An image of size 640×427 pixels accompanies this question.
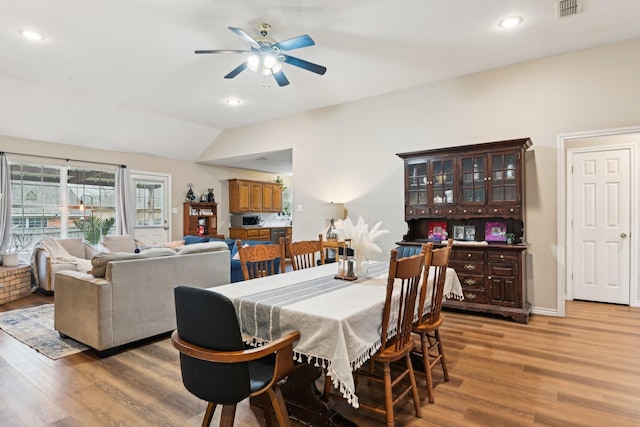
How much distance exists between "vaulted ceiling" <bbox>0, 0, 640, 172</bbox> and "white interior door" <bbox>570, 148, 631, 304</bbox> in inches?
68.1

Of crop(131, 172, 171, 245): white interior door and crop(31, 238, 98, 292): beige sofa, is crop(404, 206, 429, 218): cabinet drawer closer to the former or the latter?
crop(31, 238, 98, 292): beige sofa

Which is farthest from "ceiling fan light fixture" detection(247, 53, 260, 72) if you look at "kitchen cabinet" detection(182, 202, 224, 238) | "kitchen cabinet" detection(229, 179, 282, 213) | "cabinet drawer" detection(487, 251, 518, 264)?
"kitchen cabinet" detection(229, 179, 282, 213)

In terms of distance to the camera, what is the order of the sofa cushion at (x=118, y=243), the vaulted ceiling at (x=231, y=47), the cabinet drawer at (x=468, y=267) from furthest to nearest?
the sofa cushion at (x=118, y=243)
the cabinet drawer at (x=468, y=267)
the vaulted ceiling at (x=231, y=47)

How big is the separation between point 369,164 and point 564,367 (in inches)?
141

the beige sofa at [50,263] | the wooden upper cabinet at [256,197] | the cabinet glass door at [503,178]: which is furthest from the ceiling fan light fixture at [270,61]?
the wooden upper cabinet at [256,197]

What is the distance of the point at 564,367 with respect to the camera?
2701 millimetres

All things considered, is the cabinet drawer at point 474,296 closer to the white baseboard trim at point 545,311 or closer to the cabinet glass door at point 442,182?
the white baseboard trim at point 545,311

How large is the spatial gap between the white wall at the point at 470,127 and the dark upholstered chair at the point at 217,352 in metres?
3.85

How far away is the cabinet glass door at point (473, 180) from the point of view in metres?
4.17

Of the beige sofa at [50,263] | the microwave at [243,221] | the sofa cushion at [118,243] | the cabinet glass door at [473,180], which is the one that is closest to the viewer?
the cabinet glass door at [473,180]

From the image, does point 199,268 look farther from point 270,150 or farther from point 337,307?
point 270,150

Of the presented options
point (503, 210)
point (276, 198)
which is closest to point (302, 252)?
point (503, 210)

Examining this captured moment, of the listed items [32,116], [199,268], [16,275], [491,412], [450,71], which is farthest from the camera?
[32,116]

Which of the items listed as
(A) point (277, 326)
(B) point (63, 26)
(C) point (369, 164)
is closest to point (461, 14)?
(C) point (369, 164)
